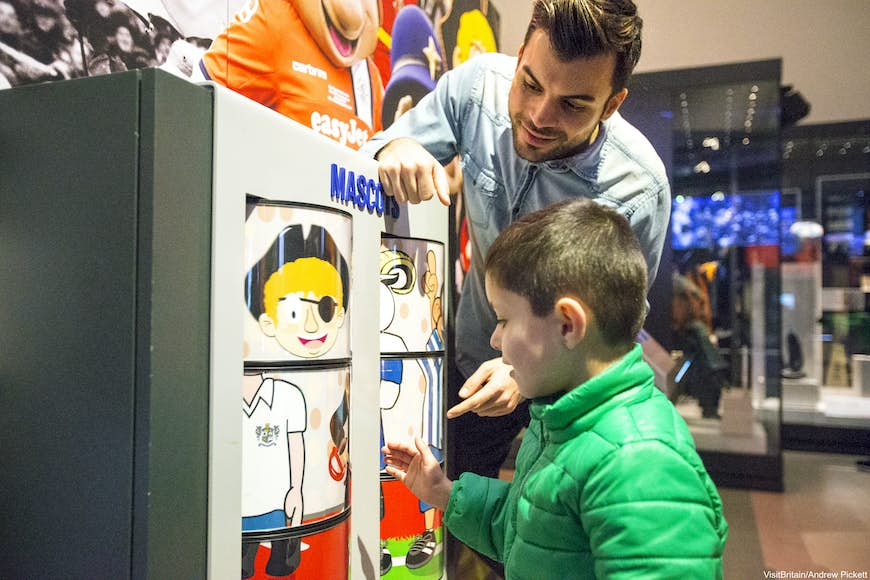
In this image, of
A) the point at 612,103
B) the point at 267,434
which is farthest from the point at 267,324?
the point at 612,103

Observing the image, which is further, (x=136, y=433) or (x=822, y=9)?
(x=822, y=9)

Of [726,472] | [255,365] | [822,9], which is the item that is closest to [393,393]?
[255,365]

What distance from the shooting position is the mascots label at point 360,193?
120 cm

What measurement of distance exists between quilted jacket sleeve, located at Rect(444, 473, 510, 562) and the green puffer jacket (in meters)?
0.09

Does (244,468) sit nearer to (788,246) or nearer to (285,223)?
(285,223)

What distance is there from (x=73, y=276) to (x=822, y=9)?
78.9 inches

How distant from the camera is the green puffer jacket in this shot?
0.83 meters

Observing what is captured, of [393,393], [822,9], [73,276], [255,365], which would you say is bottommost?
[393,393]

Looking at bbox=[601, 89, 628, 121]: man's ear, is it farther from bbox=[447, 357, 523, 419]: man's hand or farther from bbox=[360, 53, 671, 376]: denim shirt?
bbox=[447, 357, 523, 419]: man's hand

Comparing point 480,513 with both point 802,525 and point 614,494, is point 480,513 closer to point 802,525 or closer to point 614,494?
point 614,494

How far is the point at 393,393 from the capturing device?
146 centimetres

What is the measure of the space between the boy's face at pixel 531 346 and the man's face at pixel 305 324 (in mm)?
304

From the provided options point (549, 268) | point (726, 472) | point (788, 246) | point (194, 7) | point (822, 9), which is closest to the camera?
point (549, 268)

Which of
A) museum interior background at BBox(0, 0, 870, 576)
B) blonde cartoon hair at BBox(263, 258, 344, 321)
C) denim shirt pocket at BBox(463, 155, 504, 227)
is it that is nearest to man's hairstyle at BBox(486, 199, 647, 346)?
blonde cartoon hair at BBox(263, 258, 344, 321)
